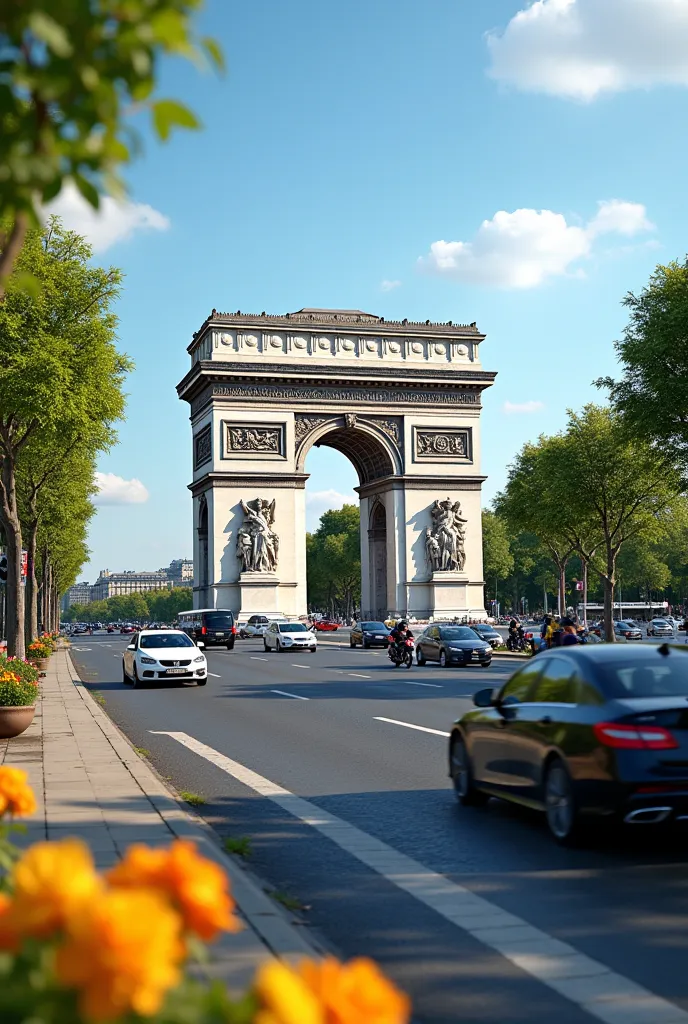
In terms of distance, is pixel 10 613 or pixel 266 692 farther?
pixel 10 613

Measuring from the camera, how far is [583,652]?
9.21m

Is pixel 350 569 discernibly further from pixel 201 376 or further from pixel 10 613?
pixel 10 613

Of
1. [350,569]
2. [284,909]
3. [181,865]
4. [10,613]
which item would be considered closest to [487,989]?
[284,909]

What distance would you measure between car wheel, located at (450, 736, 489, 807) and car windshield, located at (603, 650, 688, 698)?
2252mm

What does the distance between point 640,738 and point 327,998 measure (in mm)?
6388

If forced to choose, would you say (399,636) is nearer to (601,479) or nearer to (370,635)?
(370,635)

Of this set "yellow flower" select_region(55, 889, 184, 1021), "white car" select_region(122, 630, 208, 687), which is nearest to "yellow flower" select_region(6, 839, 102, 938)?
"yellow flower" select_region(55, 889, 184, 1021)

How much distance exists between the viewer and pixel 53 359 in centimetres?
2570

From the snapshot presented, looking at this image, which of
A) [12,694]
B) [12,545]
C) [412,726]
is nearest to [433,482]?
[12,545]

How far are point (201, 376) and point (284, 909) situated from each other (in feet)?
197

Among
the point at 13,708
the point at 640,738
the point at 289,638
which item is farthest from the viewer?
the point at 289,638

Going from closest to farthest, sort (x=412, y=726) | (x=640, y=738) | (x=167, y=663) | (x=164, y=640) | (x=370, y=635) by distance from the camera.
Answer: (x=640, y=738), (x=412, y=726), (x=167, y=663), (x=164, y=640), (x=370, y=635)

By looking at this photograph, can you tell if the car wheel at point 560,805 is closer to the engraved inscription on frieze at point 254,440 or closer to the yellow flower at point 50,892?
the yellow flower at point 50,892

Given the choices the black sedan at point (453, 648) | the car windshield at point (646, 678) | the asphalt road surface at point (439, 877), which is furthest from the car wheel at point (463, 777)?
the black sedan at point (453, 648)
